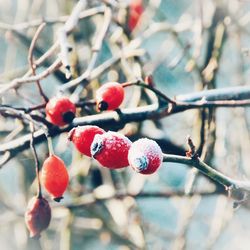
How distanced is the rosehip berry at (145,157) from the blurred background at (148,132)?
0.82 m

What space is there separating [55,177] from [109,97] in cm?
25

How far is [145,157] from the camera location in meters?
0.98

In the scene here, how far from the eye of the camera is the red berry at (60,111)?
4.28 feet

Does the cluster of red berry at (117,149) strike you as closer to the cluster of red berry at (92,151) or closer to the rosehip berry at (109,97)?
the cluster of red berry at (92,151)

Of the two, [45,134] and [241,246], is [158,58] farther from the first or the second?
[45,134]

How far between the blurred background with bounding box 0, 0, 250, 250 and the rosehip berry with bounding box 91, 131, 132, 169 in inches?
31.2

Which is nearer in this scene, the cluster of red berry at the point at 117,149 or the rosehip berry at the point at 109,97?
the cluster of red berry at the point at 117,149

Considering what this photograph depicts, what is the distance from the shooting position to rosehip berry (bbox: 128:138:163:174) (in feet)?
3.23

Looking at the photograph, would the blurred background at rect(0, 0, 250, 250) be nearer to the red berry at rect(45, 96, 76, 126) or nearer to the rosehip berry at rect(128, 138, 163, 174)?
the red berry at rect(45, 96, 76, 126)

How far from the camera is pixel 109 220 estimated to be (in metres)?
2.46

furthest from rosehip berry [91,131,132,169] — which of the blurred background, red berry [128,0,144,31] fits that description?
red berry [128,0,144,31]

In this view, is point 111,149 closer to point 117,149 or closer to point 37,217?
point 117,149

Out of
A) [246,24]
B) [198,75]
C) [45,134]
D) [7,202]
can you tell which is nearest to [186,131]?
[198,75]

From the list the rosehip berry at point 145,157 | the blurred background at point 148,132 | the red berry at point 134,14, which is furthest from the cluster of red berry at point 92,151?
the red berry at point 134,14
